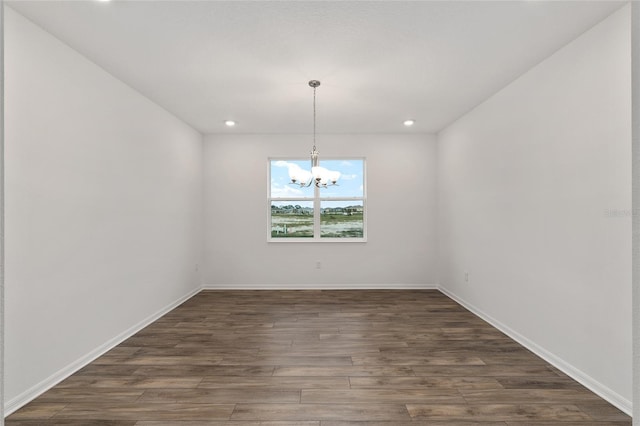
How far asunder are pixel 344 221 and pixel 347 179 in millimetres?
Answer: 705

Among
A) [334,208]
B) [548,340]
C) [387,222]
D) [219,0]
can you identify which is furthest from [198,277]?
[548,340]

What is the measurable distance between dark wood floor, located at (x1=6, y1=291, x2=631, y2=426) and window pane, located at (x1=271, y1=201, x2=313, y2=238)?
185cm

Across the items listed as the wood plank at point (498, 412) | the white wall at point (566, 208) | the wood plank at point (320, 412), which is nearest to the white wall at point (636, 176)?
the wood plank at point (498, 412)

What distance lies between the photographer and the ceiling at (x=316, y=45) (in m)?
2.07

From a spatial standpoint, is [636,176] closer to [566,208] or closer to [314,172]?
[566,208]

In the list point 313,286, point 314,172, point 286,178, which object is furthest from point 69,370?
point 286,178

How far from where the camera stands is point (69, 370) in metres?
2.45

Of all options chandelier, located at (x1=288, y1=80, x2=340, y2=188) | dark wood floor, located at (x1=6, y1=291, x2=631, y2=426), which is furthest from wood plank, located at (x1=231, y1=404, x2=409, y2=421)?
chandelier, located at (x1=288, y1=80, x2=340, y2=188)

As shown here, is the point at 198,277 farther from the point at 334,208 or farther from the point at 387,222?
the point at 387,222

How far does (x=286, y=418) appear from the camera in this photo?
1949mm

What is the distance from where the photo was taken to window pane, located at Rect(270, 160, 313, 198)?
530 centimetres

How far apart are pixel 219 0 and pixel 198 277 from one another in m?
4.01

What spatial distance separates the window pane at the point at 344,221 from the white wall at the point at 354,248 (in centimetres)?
22

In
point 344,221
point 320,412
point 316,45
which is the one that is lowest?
point 320,412
